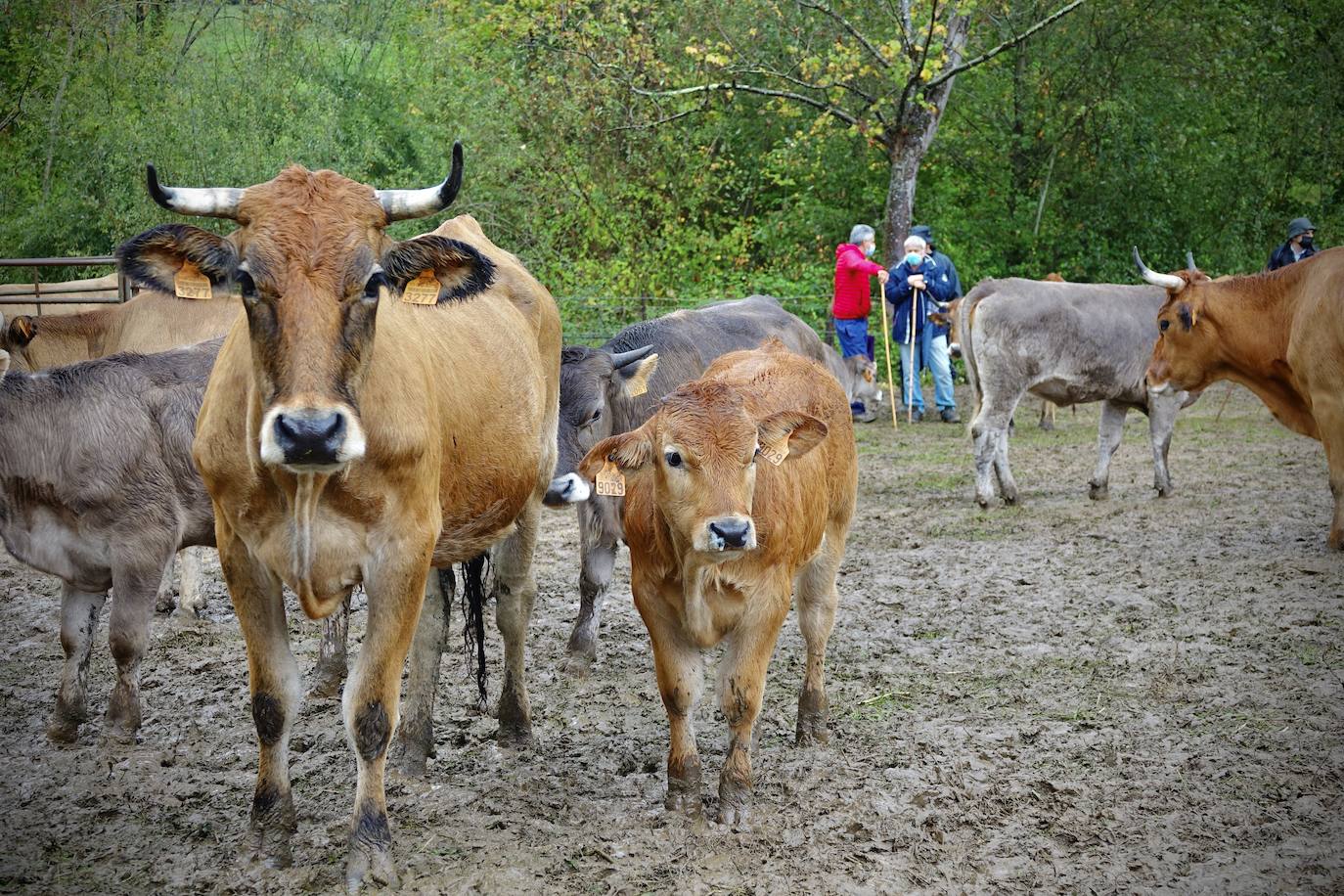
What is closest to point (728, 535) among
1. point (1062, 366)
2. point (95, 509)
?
point (95, 509)

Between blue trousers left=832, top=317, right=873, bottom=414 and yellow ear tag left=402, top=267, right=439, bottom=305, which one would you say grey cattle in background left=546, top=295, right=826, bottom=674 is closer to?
yellow ear tag left=402, top=267, right=439, bottom=305

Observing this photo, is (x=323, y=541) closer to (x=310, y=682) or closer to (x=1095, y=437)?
(x=310, y=682)

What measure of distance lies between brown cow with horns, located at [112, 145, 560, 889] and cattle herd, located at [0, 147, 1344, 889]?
1 cm

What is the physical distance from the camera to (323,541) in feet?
13.7

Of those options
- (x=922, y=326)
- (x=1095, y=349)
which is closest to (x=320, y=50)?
(x=922, y=326)

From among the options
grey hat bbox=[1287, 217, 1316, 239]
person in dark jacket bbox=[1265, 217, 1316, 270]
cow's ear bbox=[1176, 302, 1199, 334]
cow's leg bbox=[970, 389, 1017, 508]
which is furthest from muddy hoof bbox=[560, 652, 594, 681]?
grey hat bbox=[1287, 217, 1316, 239]

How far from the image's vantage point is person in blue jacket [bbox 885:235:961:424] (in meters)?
17.2

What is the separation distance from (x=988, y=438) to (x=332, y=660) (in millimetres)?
6774

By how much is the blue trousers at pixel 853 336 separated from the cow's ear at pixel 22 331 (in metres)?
9.97

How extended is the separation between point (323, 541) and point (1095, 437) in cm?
1315

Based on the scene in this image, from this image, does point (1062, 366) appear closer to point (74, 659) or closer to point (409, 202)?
point (409, 202)

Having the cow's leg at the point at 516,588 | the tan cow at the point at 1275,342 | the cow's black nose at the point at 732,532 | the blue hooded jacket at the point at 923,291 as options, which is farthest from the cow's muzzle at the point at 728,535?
the blue hooded jacket at the point at 923,291

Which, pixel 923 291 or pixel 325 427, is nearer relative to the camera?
pixel 325 427

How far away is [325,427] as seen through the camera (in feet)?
12.2
